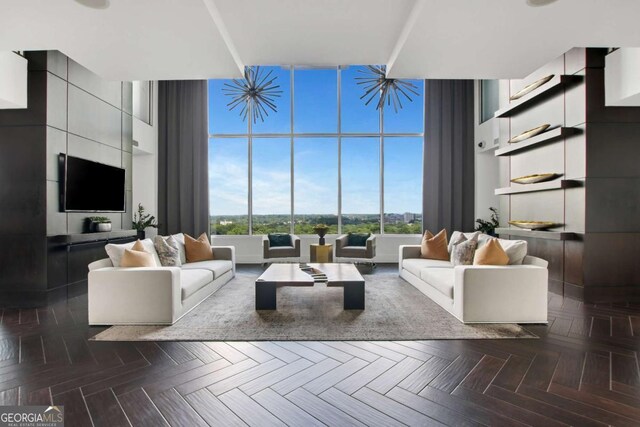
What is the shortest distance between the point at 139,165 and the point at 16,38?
3908 mm

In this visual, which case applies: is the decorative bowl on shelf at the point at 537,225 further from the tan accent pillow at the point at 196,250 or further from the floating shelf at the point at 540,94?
the tan accent pillow at the point at 196,250

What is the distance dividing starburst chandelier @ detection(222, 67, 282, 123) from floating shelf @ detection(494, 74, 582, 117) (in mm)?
4470

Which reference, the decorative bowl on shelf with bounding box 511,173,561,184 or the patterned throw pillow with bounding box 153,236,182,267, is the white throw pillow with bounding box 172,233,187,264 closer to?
the patterned throw pillow with bounding box 153,236,182,267

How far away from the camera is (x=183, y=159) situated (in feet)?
22.8

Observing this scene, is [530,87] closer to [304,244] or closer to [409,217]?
[409,217]

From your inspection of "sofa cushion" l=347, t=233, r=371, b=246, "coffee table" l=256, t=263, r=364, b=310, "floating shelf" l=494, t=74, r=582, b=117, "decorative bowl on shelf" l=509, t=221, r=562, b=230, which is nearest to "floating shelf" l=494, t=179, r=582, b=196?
"decorative bowl on shelf" l=509, t=221, r=562, b=230

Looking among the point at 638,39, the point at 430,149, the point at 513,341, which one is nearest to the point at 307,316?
the point at 513,341

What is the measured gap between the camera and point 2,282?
376cm

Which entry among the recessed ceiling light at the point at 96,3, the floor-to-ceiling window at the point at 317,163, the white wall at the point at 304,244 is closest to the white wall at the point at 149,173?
the floor-to-ceiling window at the point at 317,163

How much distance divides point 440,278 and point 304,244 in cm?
390

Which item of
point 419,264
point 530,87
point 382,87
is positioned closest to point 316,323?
point 419,264

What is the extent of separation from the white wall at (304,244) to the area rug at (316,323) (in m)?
3.03

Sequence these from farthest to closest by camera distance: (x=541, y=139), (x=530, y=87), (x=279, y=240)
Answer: (x=279, y=240), (x=530, y=87), (x=541, y=139)

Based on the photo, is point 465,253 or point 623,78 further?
point 465,253
